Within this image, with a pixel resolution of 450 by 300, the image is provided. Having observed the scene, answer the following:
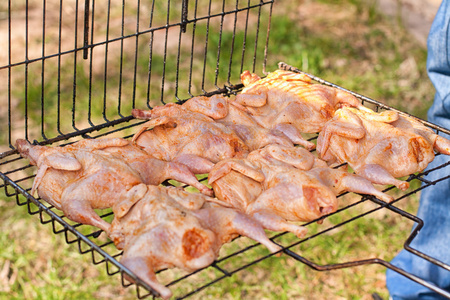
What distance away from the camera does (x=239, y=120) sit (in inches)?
149

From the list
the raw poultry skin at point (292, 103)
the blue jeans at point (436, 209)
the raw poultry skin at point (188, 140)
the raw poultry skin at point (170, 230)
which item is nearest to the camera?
the raw poultry skin at point (170, 230)

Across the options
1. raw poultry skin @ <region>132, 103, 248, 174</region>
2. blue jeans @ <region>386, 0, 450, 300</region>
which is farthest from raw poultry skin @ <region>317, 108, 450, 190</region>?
blue jeans @ <region>386, 0, 450, 300</region>

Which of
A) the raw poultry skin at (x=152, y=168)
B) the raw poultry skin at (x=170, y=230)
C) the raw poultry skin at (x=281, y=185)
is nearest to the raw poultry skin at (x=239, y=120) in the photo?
the raw poultry skin at (x=281, y=185)

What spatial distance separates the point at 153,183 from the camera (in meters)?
3.26

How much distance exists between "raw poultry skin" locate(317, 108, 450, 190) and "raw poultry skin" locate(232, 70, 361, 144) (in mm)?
151

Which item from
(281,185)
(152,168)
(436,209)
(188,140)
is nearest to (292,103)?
(188,140)

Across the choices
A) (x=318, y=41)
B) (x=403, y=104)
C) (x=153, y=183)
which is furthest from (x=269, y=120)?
(x=318, y=41)

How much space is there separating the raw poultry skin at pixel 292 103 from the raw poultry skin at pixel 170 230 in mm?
983

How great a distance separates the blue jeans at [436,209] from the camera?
4.73 meters

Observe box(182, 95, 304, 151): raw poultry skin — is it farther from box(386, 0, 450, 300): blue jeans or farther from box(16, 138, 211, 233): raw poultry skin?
box(386, 0, 450, 300): blue jeans

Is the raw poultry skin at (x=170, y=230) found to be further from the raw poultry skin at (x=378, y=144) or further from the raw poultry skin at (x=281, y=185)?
the raw poultry skin at (x=378, y=144)

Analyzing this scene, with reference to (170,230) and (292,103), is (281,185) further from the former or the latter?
(292,103)

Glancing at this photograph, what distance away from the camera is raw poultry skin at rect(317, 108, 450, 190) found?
3449 mm

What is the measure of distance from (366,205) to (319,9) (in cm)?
439
